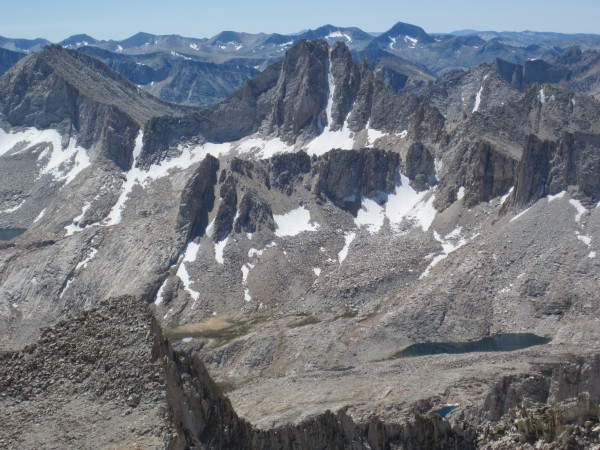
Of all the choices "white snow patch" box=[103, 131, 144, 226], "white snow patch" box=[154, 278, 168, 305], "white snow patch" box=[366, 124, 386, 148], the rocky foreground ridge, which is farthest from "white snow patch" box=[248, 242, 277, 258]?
the rocky foreground ridge

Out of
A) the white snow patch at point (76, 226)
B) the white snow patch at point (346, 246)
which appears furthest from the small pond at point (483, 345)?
the white snow patch at point (76, 226)

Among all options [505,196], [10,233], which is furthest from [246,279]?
[10,233]

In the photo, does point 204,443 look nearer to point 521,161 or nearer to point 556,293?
point 556,293

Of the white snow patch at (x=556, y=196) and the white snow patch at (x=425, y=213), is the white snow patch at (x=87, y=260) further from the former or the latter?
the white snow patch at (x=556, y=196)

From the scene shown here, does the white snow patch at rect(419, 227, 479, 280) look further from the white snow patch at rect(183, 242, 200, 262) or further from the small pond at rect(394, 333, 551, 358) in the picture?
the white snow patch at rect(183, 242, 200, 262)

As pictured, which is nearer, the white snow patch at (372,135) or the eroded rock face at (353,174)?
the eroded rock face at (353,174)

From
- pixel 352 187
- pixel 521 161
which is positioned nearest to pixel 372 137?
pixel 352 187

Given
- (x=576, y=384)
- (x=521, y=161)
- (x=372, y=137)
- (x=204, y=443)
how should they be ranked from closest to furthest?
(x=204, y=443) → (x=576, y=384) → (x=521, y=161) → (x=372, y=137)

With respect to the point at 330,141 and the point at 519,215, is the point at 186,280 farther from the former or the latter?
the point at 330,141
